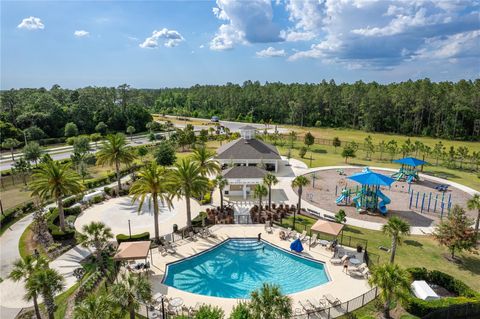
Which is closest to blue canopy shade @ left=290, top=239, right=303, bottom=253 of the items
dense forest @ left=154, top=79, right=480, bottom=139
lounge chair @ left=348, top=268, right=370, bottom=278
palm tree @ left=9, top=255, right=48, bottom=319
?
lounge chair @ left=348, top=268, right=370, bottom=278

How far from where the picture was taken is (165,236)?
94.8ft

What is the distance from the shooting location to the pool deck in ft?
67.5

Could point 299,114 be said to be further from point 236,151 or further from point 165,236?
point 165,236

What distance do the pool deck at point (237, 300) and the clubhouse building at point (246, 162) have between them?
9430mm

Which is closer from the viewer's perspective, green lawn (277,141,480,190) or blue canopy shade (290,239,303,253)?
blue canopy shade (290,239,303,253)

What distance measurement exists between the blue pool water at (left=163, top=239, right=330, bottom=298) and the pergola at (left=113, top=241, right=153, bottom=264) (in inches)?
98.9

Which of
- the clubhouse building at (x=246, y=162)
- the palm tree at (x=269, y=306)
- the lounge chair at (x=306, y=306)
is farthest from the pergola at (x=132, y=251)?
the clubhouse building at (x=246, y=162)

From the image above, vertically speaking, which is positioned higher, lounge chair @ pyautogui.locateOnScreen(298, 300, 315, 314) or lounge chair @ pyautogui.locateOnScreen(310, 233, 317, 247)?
lounge chair @ pyautogui.locateOnScreen(310, 233, 317, 247)

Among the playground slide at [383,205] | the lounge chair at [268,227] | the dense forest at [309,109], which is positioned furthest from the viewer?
the dense forest at [309,109]

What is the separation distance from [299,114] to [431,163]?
62075mm

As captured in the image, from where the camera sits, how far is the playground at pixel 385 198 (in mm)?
34938

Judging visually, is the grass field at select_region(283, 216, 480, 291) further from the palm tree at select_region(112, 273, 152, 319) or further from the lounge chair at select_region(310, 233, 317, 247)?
the palm tree at select_region(112, 273, 152, 319)

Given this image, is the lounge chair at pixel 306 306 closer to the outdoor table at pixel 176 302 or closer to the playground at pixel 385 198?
the outdoor table at pixel 176 302

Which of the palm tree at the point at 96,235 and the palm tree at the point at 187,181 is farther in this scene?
the palm tree at the point at 187,181
